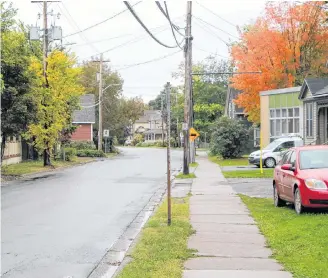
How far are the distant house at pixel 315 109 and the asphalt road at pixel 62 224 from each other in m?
9.60

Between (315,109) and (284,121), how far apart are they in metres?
10.6

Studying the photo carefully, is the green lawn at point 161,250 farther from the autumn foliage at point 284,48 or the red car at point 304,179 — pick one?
the autumn foliage at point 284,48

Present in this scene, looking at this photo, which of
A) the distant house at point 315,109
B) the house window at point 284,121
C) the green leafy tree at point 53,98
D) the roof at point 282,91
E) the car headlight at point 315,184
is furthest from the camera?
the house window at point 284,121

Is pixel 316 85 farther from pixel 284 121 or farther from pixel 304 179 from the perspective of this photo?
pixel 304 179

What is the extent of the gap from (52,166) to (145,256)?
27888 millimetres

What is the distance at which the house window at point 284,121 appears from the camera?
35500 millimetres

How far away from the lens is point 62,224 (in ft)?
37.6

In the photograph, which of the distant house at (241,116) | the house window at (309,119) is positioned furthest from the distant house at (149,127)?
the house window at (309,119)

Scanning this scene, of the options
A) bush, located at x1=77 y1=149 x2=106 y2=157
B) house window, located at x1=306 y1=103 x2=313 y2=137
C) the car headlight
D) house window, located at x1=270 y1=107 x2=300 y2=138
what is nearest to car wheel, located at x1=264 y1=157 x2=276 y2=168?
house window, located at x1=306 y1=103 x2=313 y2=137

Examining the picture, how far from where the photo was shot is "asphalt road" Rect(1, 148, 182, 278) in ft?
25.4

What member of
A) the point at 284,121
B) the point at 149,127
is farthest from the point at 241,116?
the point at 149,127

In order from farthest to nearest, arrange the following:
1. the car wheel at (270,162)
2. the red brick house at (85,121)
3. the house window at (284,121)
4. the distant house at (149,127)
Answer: the distant house at (149,127), the red brick house at (85,121), the house window at (284,121), the car wheel at (270,162)

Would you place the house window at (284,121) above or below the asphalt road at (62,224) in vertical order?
above

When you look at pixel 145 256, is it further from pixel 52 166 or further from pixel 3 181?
pixel 52 166
